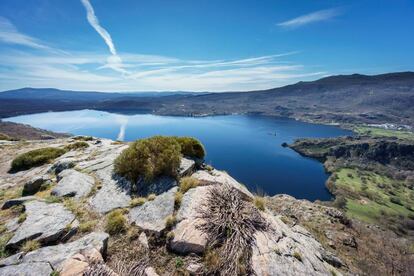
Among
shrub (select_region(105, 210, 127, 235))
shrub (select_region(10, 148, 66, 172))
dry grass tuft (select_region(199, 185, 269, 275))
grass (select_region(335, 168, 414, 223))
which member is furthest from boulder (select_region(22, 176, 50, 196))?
grass (select_region(335, 168, 414, 223))

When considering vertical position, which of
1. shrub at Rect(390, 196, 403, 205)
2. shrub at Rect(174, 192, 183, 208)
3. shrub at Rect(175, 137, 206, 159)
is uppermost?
shrub at Rect(175, 137, 206, 159)

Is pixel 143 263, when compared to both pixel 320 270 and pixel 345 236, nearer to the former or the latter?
pixel 320 270

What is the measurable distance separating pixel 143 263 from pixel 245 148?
6153 inches

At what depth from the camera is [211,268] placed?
210 inches

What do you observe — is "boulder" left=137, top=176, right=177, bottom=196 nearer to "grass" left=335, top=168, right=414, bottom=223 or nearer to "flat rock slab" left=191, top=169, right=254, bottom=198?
"flat rock slab" left=191, top=169, right=254, bottom=198

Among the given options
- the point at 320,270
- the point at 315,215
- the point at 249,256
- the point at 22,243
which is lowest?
the point at 315,215

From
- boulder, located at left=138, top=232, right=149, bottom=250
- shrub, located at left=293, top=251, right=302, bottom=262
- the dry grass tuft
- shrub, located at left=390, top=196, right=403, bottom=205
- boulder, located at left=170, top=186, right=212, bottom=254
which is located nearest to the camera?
the dry grass tuft

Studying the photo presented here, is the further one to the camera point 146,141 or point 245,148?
point 245,148

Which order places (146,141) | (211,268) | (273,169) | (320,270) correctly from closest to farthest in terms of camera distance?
1. (211,268)
2. (320,270)
3. (146,141)
4. (273,169)

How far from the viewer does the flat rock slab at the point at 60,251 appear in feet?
16.6

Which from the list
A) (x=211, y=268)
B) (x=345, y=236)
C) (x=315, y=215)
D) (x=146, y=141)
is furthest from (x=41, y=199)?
(x=315, y=215)

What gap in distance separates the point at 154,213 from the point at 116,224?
118 centimetres

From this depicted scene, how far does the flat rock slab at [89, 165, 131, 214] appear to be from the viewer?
8.09 meters

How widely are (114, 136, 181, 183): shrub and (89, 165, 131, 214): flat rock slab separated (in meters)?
0.43
